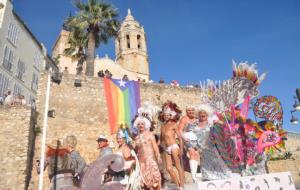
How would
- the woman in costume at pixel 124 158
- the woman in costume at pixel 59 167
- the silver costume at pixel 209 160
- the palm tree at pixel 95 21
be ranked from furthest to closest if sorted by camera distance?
the palm tree at pixel 95 21, the silver costume at pixel 209 160, the woman in costume at pixel 124 158, the woman in costume at pixel 59 167

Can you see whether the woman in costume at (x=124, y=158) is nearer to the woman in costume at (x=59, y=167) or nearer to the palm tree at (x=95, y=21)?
the woman in costume at (x=59, y=167)

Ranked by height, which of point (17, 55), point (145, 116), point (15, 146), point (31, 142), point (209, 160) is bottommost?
point (209, 160)

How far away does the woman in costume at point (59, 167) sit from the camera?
210 inches

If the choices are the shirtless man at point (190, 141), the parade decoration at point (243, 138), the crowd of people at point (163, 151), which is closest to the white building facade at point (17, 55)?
the crowd of people at point (163, 151)

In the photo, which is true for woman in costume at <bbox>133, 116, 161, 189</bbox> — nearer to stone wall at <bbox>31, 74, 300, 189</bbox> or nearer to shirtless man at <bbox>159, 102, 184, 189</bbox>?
shirtless man at <bbox>159, 102, 184, 189</bbox>

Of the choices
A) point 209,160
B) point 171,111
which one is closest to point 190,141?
point 209,160

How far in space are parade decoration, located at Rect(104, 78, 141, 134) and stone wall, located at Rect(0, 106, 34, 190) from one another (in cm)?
462

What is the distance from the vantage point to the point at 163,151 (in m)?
6.49

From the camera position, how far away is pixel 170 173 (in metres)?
6.16

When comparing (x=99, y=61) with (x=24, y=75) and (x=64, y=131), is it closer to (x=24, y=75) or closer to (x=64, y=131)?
(x=24, y=75)

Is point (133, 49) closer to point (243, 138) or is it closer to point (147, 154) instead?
point (243, 138)

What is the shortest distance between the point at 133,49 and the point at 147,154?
39.3 m

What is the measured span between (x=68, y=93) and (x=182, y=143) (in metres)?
12.8

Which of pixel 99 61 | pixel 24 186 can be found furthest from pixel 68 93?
pixel 99 61
